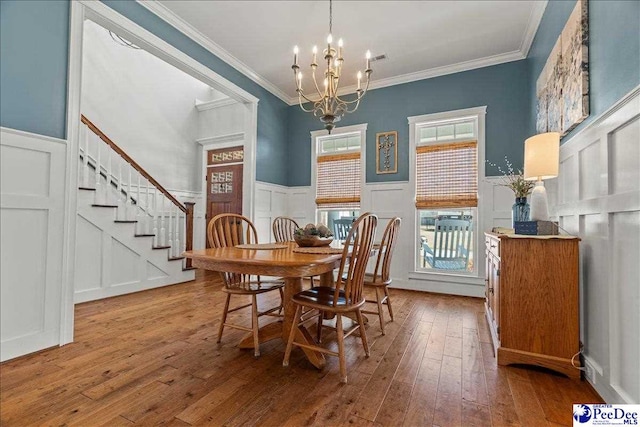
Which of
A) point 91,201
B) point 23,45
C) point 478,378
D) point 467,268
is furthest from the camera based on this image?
point 467,268

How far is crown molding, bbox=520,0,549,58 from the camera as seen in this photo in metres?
2.78

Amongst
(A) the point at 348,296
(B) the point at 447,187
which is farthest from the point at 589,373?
(B) the point at 447,187

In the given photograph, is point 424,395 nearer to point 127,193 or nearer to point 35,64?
point 35,64

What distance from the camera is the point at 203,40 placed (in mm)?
3379

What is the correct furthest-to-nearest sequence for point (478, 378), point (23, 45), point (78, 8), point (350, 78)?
point (350, 78)
point (78, 8)
point (23, 45)
point (478, 378)

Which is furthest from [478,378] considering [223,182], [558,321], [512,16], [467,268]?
[223,182]

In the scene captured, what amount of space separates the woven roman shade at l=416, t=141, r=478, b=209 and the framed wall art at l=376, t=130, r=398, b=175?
1.05 feet

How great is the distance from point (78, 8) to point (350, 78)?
313 centimetres

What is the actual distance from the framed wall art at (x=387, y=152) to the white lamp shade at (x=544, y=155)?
2.22 meters

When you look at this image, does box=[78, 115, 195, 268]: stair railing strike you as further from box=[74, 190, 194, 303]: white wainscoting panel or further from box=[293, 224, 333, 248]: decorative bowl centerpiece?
box=[293, 224, 333, 248]: decorative bowl centerpiece

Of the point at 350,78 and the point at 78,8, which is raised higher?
the point at 350,78

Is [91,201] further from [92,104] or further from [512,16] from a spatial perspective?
[512,16]

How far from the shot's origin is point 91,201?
3369 mm

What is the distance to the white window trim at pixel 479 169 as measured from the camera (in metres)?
3.75
